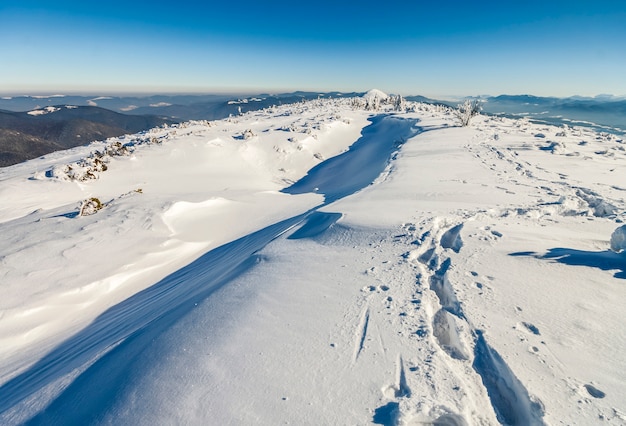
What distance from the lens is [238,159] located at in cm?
1697

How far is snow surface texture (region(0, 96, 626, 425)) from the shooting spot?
2.44 meters

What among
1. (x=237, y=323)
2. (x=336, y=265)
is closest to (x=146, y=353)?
(x=237, y=323)

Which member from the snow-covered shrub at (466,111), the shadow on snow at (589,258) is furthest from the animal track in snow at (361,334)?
the snow-covered shrub at (466,111)

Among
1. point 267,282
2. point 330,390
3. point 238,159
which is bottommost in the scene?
point 238,159

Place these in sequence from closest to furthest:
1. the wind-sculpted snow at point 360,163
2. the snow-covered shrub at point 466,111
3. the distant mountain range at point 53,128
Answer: the wind-sculpted snow at point 360,163
the snow-covered shrub at point 466,111
the distant mountain range at point 53,128

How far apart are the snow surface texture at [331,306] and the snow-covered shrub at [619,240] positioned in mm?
45

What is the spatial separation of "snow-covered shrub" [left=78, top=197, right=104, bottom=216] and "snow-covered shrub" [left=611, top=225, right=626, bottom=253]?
10.4m

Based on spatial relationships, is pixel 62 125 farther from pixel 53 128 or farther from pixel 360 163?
pixel 360 163

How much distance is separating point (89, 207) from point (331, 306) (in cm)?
763

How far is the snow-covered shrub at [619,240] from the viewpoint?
3.94 m

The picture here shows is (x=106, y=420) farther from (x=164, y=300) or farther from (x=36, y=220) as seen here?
(x=36, y=220)

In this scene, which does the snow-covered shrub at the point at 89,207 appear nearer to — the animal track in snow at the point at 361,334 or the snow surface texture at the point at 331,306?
the snow surface texture at the point at 331,306

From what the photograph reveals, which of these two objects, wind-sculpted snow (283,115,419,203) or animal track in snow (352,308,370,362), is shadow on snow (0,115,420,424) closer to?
animal track in snow (352,308,370,362)

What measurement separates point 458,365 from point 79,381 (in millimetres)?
3730
